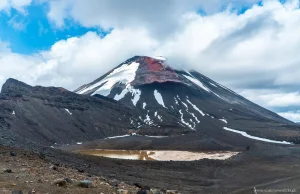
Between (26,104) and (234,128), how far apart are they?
3041 inches

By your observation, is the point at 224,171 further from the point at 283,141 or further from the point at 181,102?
the point at 181,102

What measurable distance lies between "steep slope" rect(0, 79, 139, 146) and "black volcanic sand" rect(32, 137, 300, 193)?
4653 cm

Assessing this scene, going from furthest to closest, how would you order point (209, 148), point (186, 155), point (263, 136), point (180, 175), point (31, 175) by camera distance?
1. point (263, 136)
2. point (209, 148)
3. point (186, 155)
4. point (180, 175)
5. point (31, 175)

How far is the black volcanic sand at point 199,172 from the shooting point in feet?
119

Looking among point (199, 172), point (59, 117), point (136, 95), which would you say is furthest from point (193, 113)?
point (199, 172)

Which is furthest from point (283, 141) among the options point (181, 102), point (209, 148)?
point (181, 102)

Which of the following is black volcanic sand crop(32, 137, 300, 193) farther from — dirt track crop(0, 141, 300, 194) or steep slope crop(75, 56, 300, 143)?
steep slope crop(75, 56, 300, 143)

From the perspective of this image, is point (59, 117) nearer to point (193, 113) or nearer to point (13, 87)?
point (13, 87)

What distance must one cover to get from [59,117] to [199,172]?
7548 centimetres

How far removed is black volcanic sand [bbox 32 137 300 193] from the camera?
119 feet

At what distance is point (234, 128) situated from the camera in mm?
134000

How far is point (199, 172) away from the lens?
4722 centimetres

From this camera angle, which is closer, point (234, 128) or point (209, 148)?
point (209, 148)

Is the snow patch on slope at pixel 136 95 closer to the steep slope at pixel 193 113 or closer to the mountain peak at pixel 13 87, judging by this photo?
the steep slope at pixel 193 113
